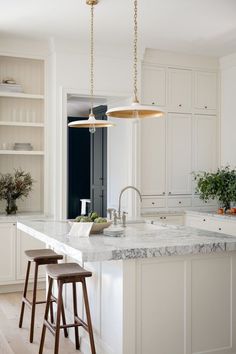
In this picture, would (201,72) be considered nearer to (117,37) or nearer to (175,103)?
(175,103)

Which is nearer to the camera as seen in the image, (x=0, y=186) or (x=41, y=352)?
(x=41, y=352)

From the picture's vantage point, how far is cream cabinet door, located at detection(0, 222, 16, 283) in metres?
5.25

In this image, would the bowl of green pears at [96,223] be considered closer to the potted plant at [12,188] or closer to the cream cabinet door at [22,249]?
the cream cabinet door at [22,249]

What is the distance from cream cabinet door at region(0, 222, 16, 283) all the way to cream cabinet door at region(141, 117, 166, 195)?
1.76 metres

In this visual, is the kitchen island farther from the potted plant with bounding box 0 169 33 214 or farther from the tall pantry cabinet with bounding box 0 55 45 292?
the potted plant with bounding box 0 169 33 214

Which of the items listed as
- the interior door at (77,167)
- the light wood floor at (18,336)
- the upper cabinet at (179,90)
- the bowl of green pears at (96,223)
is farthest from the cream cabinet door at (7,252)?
the interior door at (77,167)

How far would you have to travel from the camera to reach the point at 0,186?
17.8ft

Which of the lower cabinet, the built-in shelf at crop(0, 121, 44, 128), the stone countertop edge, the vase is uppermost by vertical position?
the built-in shelf at crop(0, 121, 44, 128)

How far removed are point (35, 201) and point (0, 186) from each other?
23.3 inches

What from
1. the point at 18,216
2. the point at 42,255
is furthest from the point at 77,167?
the point at 42,255

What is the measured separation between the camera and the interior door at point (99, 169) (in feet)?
23.3

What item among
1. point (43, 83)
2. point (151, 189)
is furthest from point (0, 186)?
point (151, 189)

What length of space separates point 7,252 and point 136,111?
2.64 meters

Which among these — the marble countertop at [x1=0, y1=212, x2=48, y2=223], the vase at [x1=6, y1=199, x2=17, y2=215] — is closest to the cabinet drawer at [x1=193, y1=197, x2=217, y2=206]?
the marble countertop at [x1=0, y1=212, x2=48, y2=223]
